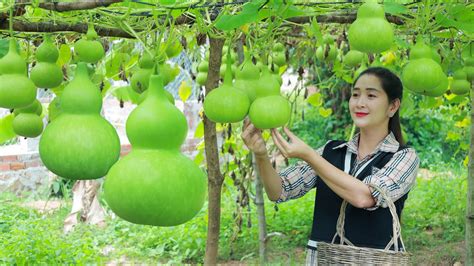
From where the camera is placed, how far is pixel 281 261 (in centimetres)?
461

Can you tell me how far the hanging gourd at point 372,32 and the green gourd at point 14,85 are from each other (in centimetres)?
71

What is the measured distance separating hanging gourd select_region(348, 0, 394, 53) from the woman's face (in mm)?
1026

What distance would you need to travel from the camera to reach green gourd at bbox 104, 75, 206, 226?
95 cm

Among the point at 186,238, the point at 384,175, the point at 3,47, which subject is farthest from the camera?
the point at 186,238

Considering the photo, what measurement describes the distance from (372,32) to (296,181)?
1.22m

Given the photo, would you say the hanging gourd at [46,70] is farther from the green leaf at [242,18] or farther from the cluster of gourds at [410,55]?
the cluster of gourds at [410,55]

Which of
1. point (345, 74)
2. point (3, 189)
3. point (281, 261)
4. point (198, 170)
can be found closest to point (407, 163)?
point (198, 170)

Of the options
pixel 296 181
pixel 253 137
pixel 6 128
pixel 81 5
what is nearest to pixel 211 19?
pixel 253 137

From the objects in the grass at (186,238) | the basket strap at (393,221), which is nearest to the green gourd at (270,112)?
the basket strap at (393,221)

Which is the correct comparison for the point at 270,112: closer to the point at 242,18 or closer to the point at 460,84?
the point at 242,18

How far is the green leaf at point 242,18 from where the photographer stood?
1.34 m

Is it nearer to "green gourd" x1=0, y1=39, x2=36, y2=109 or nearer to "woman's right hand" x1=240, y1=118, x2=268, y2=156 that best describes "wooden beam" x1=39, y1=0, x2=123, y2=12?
"green gourd" x1=0, y1=39, x2=36, y2=109

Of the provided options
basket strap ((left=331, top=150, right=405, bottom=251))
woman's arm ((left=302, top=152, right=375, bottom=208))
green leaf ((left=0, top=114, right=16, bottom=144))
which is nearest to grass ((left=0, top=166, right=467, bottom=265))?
green leaf ((left=0, top=114, right=16, bottom=144))

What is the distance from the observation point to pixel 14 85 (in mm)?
1361
